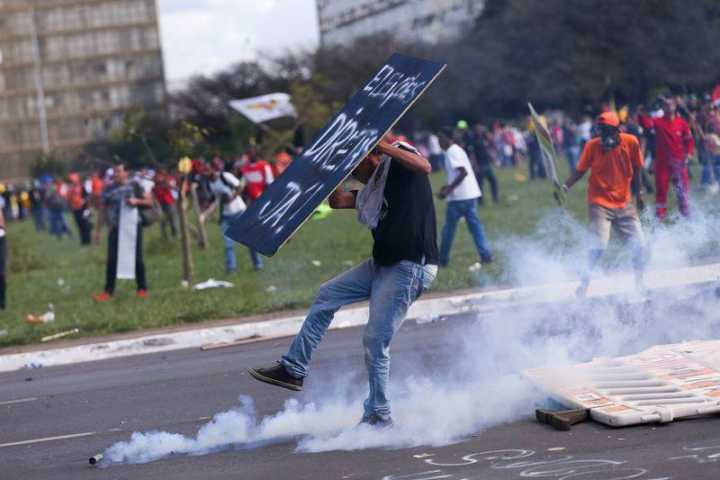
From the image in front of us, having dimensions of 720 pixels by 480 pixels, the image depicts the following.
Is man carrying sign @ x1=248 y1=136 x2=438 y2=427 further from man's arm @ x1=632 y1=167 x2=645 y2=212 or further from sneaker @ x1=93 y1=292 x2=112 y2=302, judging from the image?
sneaker @ x1=93 y1=292 x2=112 y2=302

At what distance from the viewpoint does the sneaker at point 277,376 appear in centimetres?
664

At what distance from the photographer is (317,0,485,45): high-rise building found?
2886 inches

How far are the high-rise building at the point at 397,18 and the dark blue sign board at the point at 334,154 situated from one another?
60.4 meters

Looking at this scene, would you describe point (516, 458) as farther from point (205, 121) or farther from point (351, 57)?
point (205, 121)

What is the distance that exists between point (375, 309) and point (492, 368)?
1981 mm

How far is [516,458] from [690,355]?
6.44 feet

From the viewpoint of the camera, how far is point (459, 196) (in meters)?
14.7

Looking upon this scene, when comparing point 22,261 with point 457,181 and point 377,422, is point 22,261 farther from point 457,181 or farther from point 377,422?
point 377,422

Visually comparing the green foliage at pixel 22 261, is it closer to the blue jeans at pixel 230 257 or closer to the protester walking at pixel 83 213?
the protester walking at pixel 83 213

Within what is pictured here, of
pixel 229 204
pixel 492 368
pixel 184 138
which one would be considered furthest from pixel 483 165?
pixel 492 368

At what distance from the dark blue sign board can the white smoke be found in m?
1.33

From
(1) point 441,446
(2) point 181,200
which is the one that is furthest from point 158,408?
(2) point 181,200

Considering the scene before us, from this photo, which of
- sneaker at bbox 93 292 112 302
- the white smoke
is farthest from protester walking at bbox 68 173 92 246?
the white smoke

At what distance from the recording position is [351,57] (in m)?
65.2
